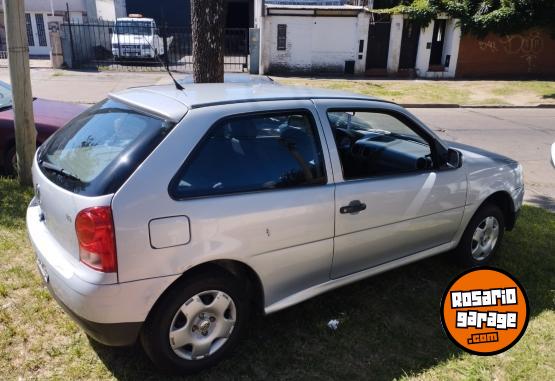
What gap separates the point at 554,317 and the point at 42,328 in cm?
363

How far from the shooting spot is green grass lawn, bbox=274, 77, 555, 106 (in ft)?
54.9


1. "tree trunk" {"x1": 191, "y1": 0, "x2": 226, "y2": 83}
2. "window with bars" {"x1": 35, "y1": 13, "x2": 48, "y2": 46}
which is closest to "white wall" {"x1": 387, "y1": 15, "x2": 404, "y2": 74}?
"tree trunk" {"x1": 191, "y1": 0, "x2": 226, "y2": 83}

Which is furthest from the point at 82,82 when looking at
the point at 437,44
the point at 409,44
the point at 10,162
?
the point at 437,44

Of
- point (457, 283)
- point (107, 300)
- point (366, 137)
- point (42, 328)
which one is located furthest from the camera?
point (366, 137)

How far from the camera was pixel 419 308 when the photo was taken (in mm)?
3709

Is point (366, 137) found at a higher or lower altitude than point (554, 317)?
higher

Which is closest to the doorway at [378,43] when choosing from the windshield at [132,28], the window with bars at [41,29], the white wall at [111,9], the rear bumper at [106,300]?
the windshield at [132,28]

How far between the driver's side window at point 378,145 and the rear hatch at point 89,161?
55.8 inches

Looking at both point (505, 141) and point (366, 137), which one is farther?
point (505, 141)

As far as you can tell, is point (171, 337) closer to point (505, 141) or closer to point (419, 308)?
point (419, 308)

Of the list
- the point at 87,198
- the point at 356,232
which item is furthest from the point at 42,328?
the point at 356,232

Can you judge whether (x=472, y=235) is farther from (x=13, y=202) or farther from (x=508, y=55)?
(x=508, y=55)

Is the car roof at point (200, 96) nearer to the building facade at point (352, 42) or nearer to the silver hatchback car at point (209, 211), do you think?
the silver hatchback car at point (209, 211)

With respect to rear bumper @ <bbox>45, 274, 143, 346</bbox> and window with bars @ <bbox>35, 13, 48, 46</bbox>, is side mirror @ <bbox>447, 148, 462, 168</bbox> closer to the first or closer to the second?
rear bumper @ <bbox>45, 274, 143, 346</bbox>
